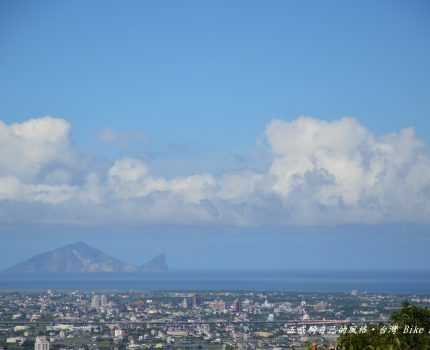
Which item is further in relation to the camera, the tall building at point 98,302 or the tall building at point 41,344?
the tall building at point 98,302

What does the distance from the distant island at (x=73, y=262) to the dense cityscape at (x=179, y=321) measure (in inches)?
2217

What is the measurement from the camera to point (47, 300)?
45.8 metres

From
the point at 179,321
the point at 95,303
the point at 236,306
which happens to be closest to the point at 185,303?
the point at 236,306

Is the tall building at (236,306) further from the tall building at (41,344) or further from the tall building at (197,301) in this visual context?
the tall building at (41,344)

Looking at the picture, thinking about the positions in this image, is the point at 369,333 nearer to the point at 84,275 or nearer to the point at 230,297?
the point at 230,297

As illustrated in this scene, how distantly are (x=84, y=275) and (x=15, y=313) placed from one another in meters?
67.1

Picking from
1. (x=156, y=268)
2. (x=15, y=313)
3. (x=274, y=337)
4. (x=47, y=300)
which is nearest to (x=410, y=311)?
(x=274, y=337)

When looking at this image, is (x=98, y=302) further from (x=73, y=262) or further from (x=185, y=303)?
(x=73, y=262)

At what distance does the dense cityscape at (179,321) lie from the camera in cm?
2759

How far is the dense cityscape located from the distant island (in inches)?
2217

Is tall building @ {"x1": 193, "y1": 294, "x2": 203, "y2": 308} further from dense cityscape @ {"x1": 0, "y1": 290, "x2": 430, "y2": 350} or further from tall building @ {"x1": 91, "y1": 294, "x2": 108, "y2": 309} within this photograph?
tall building @ {"x1": 91, "y1": 294, "x2": 108, "y2": 309}

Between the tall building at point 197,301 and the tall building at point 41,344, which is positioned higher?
the tall building at point 197,301

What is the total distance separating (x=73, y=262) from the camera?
108375 millimetres

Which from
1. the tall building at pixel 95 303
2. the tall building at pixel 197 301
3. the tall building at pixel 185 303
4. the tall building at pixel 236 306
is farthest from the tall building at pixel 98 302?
the tall building at pixel 236 306
